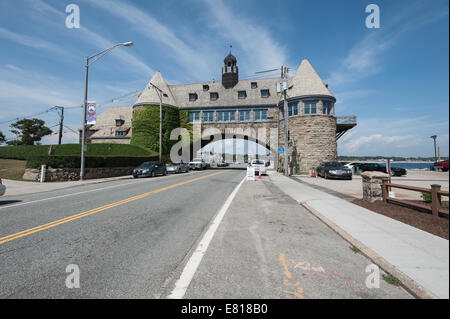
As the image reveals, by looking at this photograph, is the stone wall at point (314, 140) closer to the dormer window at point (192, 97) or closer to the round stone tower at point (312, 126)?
the round stone tower at point (312, 126)

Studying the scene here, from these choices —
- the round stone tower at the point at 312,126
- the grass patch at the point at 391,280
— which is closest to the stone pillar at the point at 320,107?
the round stone tower at the point at 312,126

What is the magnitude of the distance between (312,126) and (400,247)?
25.9m

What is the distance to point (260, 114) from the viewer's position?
38875mm

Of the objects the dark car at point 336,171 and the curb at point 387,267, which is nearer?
the curb at point 387,267

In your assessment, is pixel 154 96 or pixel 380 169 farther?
pixel 154 96

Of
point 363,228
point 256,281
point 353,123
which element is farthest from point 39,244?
point 353,123

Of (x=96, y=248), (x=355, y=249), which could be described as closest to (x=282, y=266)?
(x=355, y=249)

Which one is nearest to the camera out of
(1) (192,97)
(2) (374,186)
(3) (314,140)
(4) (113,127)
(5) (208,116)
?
(2) (374,186)

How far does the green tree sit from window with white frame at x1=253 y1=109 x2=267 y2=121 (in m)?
51.2

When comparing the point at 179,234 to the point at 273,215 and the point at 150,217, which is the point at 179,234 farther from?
the point at 273,215

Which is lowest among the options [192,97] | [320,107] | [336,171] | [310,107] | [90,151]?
[336,171]

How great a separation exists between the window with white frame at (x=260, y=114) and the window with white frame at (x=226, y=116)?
4103 mm

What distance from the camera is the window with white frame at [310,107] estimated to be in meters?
28.1

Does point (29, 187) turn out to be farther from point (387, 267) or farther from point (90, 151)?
point (90, 151)
